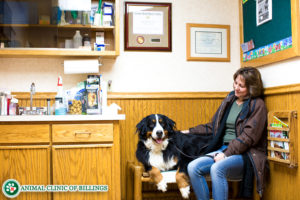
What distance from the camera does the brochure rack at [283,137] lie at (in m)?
2.34

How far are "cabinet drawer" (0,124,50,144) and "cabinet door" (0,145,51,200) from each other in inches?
2.0

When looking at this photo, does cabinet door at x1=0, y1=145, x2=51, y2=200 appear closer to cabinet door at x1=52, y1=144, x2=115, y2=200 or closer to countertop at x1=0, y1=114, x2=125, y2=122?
cabinet door at x1=52, y1=144, x2=115, y2=200

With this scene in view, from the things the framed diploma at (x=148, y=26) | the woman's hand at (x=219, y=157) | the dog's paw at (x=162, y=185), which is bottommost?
the dog's paw at (x=162, y=185)

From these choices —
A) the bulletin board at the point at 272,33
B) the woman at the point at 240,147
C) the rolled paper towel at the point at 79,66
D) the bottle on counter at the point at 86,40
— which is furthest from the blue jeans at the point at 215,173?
the bottle on counter at the point at 86,40

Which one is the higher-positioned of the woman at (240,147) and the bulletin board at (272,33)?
the bulletin board at (272,33)

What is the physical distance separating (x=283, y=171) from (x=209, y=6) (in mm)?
1755

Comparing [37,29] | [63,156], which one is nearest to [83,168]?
[63,156]

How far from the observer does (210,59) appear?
333 cm

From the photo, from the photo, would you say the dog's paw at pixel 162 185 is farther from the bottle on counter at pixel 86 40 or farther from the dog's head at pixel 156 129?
the bottle on counter at pixel 86 40

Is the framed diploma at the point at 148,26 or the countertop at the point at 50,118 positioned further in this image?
the framed diploma at the point at 148,26

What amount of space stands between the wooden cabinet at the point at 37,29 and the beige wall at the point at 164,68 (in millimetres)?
211

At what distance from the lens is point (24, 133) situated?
2486 mm

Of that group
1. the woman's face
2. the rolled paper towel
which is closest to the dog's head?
the woman's face

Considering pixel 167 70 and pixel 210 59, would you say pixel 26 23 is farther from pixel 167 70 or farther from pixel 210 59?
pixel 210 59
